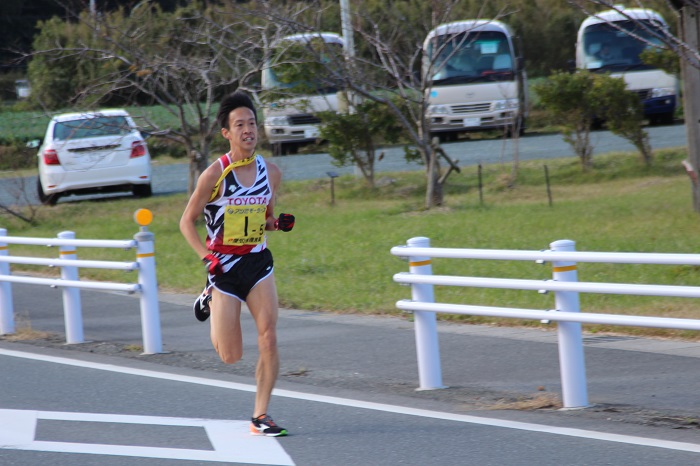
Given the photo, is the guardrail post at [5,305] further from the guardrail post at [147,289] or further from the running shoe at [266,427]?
the running shoe at [266,427]

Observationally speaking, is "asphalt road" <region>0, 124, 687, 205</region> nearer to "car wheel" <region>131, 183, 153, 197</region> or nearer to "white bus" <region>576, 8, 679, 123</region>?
"white bus" <region>576, 8, 679, 123</region>

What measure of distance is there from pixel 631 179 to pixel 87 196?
11.6 metres

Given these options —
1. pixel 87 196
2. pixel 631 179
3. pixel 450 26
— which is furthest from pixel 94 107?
pixel 631 179

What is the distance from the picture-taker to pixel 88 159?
760 inches

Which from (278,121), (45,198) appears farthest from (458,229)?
(278,121)

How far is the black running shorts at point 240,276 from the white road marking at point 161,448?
0.85 metres

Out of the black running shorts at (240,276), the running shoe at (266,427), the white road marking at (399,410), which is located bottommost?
the white road marking at (399,410)

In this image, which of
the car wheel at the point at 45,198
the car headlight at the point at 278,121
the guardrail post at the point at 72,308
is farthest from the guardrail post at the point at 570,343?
the car headlight at the point at 278,121

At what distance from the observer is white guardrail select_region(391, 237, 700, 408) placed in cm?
572

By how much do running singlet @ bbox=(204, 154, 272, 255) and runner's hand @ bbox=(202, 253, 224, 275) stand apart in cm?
11

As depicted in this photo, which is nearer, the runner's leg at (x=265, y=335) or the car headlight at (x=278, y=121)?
the runner's leg at (x=265, y=335)

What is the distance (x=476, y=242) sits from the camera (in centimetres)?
1294

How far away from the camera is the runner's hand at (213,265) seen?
5766 mm

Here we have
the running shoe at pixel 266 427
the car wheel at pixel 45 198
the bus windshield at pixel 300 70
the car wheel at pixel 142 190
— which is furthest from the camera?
the car wheel at pixel 142 190
